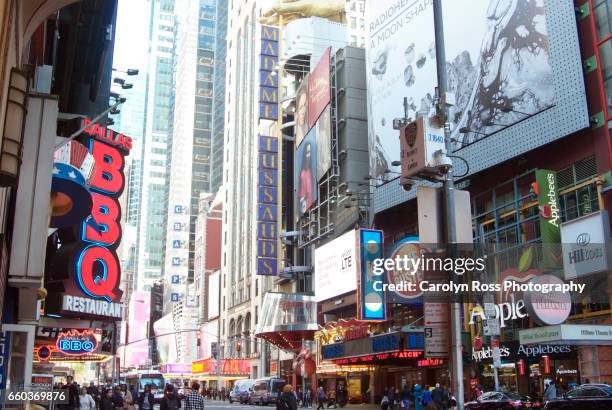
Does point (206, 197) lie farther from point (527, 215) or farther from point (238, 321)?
point (527, 215)

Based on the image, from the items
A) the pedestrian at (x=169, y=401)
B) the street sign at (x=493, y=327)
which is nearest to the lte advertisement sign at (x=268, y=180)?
the street sign at (x=493, y=327)

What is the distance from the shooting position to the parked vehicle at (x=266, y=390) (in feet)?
187

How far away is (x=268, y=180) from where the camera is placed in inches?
2953

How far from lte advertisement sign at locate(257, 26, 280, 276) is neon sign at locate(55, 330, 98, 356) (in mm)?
38910

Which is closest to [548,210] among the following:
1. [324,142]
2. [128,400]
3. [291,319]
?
[128,400]

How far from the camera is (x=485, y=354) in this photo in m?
36.9

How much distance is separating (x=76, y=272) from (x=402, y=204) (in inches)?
1013

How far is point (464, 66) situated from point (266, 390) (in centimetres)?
3164

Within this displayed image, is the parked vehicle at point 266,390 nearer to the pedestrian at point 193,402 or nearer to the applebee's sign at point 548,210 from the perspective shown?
the applebee's sign at point 548,210

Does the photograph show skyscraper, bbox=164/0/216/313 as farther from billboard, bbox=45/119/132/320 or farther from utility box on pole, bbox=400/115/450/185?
utility box on pole, bbox=400/115/450/185

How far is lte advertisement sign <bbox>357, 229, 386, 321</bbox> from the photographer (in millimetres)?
48688

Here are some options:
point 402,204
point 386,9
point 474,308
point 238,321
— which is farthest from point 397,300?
point 238,321

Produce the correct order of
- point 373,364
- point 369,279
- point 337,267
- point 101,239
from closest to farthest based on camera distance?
1. point 101,239
2. point 373,364
3. point 369,279
4. point 337,267

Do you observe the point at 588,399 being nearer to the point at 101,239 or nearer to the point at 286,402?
the point at 286,402
